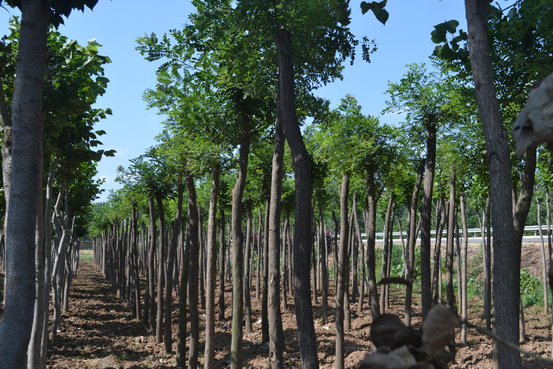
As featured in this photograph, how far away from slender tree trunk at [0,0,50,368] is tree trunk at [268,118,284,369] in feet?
13.0

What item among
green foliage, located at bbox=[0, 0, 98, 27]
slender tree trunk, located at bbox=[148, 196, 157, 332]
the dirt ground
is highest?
green foliage, located at bbox=[0, 0, 98, 27]

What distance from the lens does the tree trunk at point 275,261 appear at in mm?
7024

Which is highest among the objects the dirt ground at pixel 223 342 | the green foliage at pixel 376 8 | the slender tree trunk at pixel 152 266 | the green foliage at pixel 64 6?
the green foliage at pixel 64 6

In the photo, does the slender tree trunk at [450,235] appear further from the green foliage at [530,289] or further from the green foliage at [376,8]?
the green foliage at [376,8]

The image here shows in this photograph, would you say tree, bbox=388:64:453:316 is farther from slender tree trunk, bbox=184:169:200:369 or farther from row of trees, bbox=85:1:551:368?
Result: slender tree trunk, bbox=184:169:200:369

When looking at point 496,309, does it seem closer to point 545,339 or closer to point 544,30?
point 544,30

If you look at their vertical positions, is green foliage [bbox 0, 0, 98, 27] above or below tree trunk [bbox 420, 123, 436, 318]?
above

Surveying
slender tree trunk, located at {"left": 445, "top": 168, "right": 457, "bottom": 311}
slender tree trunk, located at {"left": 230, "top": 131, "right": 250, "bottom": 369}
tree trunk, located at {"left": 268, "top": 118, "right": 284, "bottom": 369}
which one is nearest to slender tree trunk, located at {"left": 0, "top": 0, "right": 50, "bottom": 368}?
tree trunk, located at {"left": 268, "top": 118, "right": 284, "bottom": 369}

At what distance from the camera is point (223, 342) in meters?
14.4

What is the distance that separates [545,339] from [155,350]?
10.6 meters

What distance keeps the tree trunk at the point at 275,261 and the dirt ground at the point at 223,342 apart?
13.2 ft

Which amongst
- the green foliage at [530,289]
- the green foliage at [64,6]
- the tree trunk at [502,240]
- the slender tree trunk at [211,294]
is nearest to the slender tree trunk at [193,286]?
the slender tree trunk at [211,294]

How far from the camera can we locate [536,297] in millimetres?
18984

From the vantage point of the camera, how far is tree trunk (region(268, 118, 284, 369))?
7024 mm
